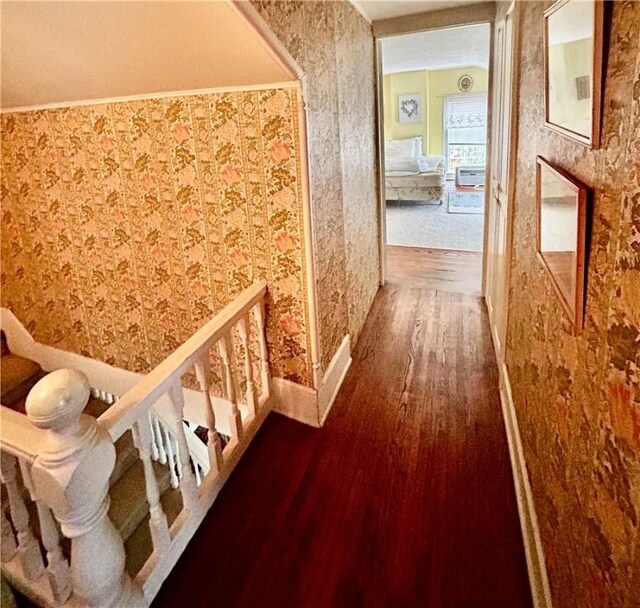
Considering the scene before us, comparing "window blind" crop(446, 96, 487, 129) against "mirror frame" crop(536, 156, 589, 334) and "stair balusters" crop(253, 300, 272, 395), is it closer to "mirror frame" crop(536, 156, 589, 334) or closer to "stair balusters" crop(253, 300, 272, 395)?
"stair balusters" crop(253, 300, 272, 395)

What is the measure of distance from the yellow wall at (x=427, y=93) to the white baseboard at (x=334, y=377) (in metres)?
7.57

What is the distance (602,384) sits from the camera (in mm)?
859

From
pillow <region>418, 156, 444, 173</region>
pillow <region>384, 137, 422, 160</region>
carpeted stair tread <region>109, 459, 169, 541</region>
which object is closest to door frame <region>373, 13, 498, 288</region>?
carpeted stair tread <region>109, 459, 169, 541</region>

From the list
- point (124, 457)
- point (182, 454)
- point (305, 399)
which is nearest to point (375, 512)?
point (305, 399)

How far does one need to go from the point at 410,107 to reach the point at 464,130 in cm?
120

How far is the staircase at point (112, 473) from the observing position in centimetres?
112

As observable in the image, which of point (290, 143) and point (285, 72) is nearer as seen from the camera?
point (285, 72)

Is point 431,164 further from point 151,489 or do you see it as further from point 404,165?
point 151,489

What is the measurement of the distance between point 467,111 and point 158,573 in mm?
9698

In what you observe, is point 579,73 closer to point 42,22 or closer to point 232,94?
point 232,94

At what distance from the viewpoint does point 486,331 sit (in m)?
3.21

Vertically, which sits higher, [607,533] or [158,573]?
[607,533]

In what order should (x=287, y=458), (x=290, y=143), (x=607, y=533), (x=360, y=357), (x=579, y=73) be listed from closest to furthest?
(x=607, y=533), (x=579, y=73), (x=290, y=143), (x=287, y=458), (x=360, y=357)

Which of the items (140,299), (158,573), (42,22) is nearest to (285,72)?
(42,22)
